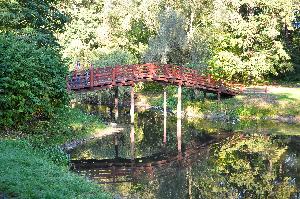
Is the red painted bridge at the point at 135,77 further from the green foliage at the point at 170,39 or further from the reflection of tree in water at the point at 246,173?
the reflection of tree in water at the point at 246,173

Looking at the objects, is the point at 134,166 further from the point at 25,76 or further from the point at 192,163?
the point at 25,76

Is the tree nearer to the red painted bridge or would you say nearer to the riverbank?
the riverbank

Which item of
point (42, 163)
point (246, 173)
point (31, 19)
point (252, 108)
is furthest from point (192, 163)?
point (31, 19)

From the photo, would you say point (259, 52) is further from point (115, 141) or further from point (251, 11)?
point (115, 141)

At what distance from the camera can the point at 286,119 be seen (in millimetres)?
34188

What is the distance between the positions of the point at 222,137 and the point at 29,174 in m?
17.4

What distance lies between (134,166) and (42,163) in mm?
6749

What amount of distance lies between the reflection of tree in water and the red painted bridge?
818 cm

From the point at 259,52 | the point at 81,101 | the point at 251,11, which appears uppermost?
the point at 251,11

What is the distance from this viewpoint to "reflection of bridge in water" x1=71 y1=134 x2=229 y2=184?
2002 centimetres

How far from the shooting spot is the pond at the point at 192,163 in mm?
17938

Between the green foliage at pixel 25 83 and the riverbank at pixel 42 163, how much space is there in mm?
863

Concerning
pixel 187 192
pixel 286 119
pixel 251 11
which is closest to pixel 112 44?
pixel 251 11

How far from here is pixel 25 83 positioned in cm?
2170
